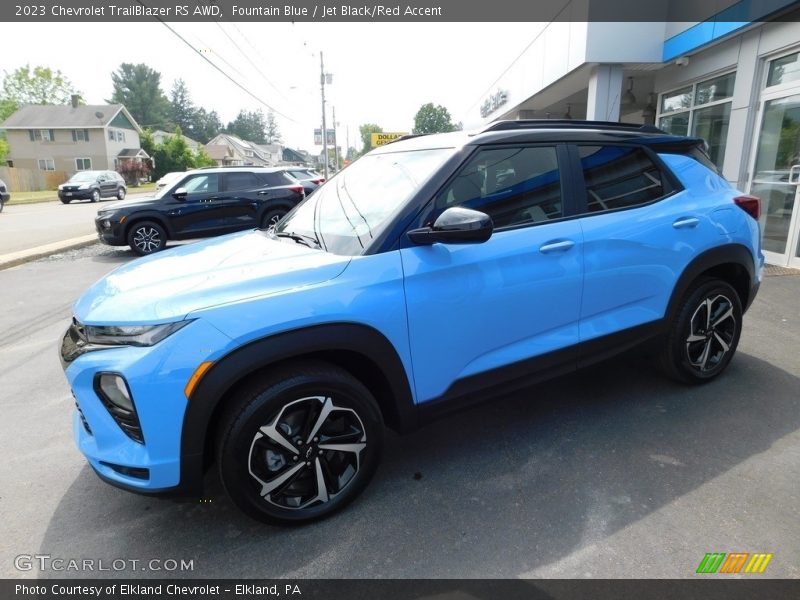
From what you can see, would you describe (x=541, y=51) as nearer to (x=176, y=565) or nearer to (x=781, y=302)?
(x=781, y=302)

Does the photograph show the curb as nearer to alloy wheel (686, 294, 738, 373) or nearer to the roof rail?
the roof rail

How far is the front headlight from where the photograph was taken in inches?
80.8

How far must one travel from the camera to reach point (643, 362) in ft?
13.7

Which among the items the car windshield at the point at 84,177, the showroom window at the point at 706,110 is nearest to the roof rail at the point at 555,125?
the showroom window at the point at 706,110

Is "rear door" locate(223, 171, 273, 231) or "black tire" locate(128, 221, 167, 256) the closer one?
"black tire" locate(128, 221, 167, 256)

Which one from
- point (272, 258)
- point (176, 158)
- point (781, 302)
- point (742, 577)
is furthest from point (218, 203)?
point (176, 158)

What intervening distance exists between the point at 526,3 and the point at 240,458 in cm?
1462

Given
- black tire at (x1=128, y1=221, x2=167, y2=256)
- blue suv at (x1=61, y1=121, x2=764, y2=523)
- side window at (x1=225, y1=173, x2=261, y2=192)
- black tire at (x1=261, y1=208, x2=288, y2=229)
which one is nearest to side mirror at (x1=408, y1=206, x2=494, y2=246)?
blue suv at (x1=61, y1=121, x2=764, y2=523)

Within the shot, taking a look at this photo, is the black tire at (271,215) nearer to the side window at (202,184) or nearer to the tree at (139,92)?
the side window at (202,184)

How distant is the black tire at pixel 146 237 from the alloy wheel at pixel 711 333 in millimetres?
10036

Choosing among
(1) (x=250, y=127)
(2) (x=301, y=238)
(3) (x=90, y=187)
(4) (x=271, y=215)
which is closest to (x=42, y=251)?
(4) (x=271, y=215)

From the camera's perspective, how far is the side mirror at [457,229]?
2.35 meters

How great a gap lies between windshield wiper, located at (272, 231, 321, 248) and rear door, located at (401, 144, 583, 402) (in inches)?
22.8

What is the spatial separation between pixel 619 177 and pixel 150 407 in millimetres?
2937
